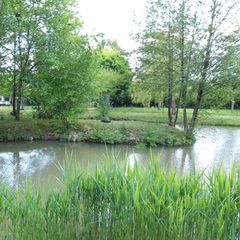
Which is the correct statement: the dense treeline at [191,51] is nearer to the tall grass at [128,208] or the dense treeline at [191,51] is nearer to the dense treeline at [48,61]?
the dense treeline at [48,61]

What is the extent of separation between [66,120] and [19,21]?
3772 mm

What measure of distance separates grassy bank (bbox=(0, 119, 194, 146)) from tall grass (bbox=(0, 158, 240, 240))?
760cm

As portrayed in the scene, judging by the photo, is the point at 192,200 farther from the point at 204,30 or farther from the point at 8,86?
the point at 8,86

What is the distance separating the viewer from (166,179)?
8.13ft

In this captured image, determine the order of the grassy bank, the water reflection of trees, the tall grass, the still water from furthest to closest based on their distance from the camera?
the grassy bank, the still water, the water reflection of trees, the tall grass

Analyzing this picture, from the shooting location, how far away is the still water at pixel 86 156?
650 cm

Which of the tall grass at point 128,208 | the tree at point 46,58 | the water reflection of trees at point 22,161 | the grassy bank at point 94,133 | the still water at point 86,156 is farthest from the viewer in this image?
the tree at point 46,58

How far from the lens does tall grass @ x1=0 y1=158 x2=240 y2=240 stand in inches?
86.2

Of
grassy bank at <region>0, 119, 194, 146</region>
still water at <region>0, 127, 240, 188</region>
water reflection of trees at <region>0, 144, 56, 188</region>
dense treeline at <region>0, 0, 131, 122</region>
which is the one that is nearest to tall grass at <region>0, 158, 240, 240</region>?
water reflection of trees at <region>0, 144, 56, 188</region>

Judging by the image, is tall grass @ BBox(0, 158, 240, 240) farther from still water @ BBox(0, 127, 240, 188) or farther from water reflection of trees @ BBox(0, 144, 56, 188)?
still water @ BBox(0, 127, 240, 188)

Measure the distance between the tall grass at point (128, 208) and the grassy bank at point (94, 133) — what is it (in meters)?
7.60

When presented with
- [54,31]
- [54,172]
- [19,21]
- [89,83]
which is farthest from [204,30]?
[54,172]

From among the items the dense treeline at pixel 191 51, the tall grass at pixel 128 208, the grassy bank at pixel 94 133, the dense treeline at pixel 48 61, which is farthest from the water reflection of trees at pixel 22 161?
the dense treeline at pixel 191 51

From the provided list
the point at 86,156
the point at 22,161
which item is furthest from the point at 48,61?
the point at 22,161
